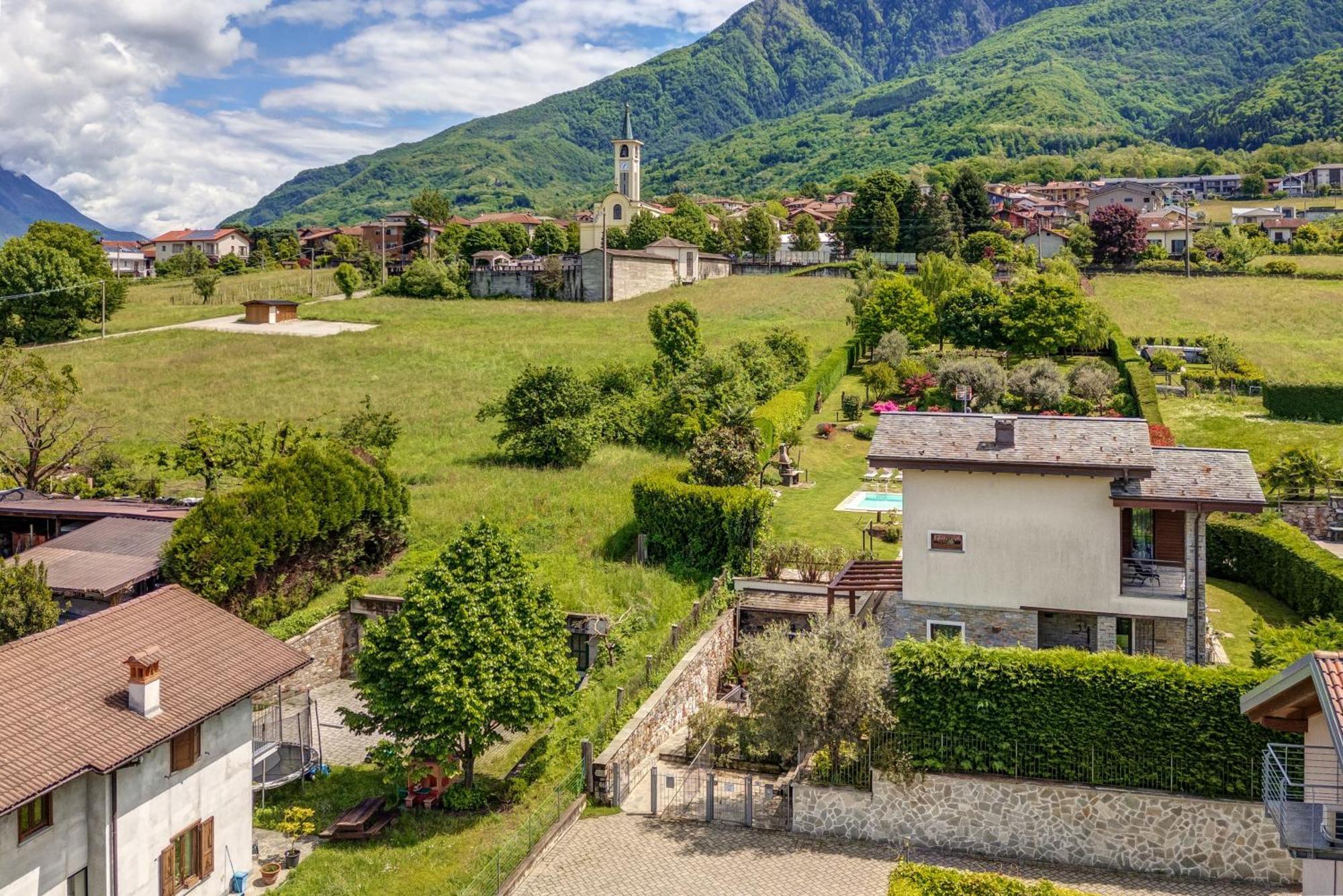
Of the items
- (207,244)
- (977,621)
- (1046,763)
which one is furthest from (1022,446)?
(207,244)

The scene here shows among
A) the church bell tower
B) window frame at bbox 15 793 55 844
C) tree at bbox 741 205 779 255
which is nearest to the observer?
Result: window frame at bbox 15 793 55 844

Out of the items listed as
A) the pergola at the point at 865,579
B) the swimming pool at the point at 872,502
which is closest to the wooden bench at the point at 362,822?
the pergola at the point at 865,579

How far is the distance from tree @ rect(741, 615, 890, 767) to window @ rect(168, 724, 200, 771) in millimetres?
9689

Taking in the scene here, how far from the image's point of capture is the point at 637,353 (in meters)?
54.8

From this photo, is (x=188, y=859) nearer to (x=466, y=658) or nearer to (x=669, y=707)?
(x=466, y=658)

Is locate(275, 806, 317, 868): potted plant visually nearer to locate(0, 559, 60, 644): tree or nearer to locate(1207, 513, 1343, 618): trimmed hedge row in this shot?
locate(0, 559, 60, 644): tree

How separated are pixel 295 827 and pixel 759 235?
85391mm

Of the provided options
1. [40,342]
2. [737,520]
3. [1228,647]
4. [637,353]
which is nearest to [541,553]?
[737,520]

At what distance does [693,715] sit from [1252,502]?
11909mm

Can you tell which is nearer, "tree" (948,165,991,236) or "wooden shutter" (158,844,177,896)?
"wooden shutter" (158,844,177,896)

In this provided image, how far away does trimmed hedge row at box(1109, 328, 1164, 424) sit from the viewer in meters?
38.8

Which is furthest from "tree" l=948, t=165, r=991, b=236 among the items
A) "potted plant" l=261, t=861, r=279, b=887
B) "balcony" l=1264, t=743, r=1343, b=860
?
"balcony" l=1264, t=743, r=1343, b=860

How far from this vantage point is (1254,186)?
13938cm

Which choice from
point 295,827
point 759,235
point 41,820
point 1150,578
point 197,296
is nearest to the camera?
point 41,820
